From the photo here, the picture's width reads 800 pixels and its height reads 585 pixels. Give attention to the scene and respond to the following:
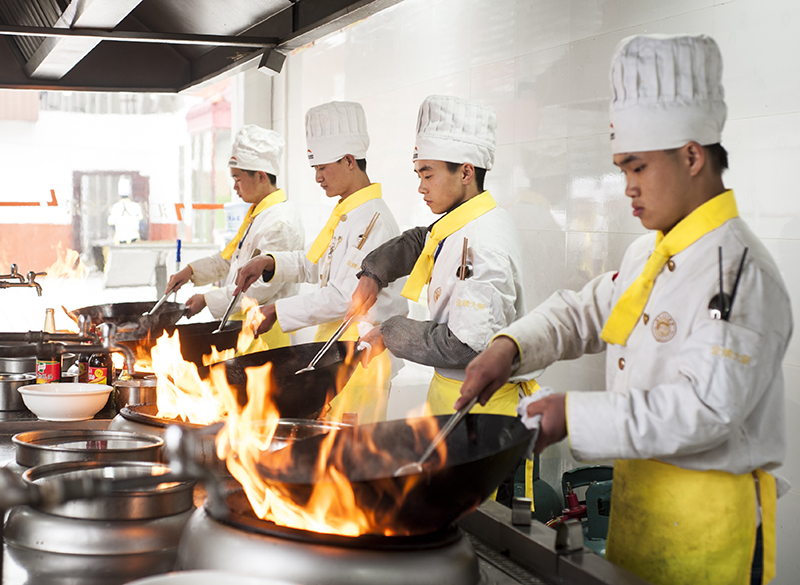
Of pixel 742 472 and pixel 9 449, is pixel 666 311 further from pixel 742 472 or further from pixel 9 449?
pixel 9 449

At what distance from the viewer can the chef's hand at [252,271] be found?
3021 mm

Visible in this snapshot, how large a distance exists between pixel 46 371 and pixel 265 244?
1.32 meters

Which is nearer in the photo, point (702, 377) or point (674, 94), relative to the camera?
point (702, 377)

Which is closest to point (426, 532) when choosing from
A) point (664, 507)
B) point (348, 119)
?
point (664, 507)

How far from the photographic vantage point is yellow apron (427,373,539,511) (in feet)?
7.21

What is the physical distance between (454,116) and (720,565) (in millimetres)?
1457

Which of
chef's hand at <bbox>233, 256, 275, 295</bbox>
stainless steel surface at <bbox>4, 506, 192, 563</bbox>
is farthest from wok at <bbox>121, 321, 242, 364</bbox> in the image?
stainless steel surface at <bbox>4, 506, 192, 563</bbox>

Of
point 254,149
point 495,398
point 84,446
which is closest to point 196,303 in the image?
point 254,149

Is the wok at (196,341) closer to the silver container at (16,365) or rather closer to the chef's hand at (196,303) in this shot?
the silver container at (16,365)

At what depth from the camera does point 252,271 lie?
310 centimetres

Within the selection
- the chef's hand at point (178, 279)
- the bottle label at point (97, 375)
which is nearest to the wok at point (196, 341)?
the bottle label at point (97, 375)

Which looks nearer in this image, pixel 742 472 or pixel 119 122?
pixel 742 472

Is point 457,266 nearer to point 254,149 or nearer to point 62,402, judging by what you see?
point 62,402

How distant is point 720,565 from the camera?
4.17 feet
